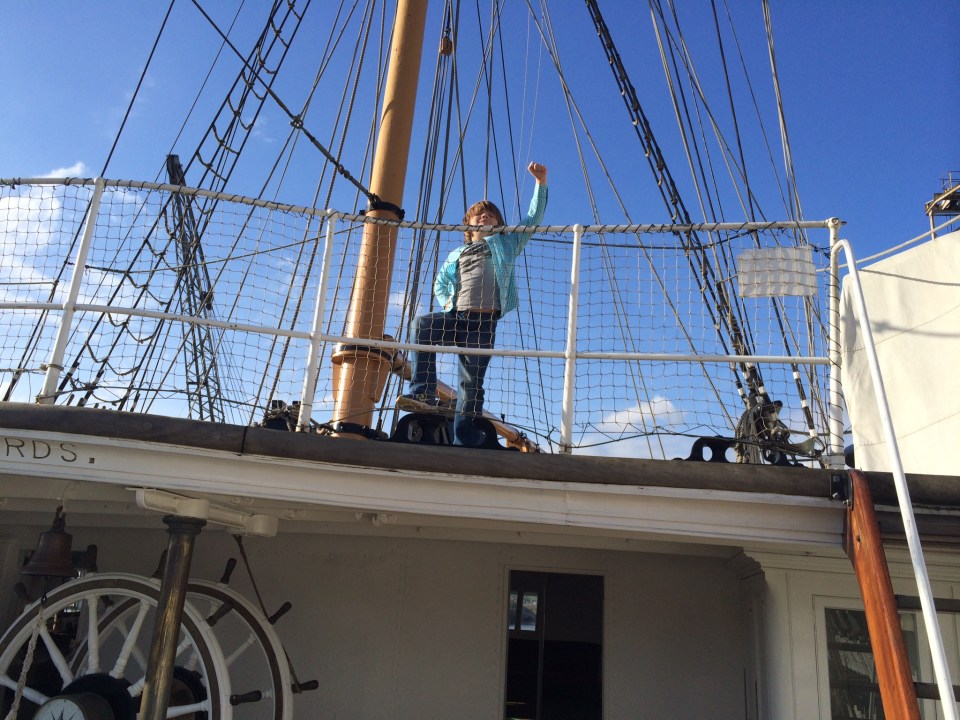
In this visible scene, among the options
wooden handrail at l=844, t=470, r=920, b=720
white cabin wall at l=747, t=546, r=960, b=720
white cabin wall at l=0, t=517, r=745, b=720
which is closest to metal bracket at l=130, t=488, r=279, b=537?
white cabin wall at l=0, t=517, r=745, b=720

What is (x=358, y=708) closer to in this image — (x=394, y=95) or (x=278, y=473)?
(x=278, y=473)

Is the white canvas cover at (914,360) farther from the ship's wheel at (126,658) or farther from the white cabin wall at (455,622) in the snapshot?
the ship's wheel at (126,658)

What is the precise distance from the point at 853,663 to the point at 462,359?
240 cm

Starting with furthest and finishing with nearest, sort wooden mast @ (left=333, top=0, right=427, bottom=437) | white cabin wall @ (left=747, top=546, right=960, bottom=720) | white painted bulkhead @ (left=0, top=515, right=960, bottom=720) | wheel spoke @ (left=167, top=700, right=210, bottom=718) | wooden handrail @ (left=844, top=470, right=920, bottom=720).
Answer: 1. white painted bulkhead @ (left=0, top=515, right=960, bottom=720)
2. wooden mast @ (left=333, top=0, right=427, bottom=437)
3. wheel spoke @ (left=167, top=700, right=210, bottom=718)
4. white cabin wall @ (left=747, top=546, right=960, bottom=720)
5. wooden handrail @ (left=844, top=470, right=920, bottom=720)

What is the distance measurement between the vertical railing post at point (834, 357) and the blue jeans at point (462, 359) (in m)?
1.59

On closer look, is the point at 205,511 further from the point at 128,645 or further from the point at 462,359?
the point at 462,359

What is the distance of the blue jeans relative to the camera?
3906 millimetres

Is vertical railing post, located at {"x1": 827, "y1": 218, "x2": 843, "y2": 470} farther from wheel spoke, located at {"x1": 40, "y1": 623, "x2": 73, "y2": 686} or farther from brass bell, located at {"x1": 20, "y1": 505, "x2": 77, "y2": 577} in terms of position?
wheel spoke, located at {"x1": 40, "y1": 623, "x2": 73, "y2": 686}

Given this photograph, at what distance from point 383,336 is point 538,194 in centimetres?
139

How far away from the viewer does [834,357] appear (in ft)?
11.1

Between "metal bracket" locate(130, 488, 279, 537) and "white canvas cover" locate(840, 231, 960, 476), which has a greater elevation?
"white canvas cover" locate(840, 231, 960, 476)

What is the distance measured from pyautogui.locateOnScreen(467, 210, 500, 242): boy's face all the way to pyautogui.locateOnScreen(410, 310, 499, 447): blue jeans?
0.46 m

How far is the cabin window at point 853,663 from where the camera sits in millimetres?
3527

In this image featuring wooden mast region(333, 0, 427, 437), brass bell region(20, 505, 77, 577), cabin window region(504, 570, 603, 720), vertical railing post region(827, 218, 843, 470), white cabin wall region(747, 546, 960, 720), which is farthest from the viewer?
cabin window region(504, 570, 603, 720)
